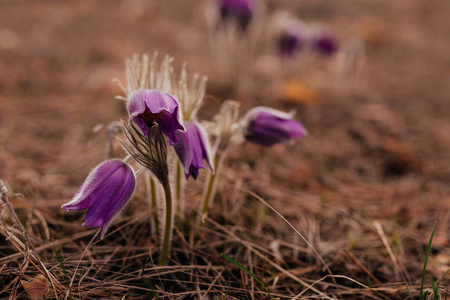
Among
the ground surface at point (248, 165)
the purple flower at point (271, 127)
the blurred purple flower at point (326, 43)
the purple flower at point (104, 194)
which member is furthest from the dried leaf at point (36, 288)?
the blurred purple flower at point (326, 43)

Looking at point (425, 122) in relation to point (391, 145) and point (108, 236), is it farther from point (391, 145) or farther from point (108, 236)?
point (108, 236)

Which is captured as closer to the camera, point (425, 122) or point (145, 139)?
point (145, 139)

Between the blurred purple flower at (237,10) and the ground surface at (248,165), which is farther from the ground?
the blurred purple flower at (237,10)

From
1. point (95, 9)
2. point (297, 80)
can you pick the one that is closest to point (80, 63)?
point (95, 9)

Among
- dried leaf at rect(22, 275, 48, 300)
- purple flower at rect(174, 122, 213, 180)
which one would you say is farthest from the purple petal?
dried leaf at rect(22, 275, 48, 300)

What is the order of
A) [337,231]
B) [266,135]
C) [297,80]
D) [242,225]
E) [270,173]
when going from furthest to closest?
1. [297,80]
2. [270,173]
3. [337,231]
4. [242,225]
5. [266,135]

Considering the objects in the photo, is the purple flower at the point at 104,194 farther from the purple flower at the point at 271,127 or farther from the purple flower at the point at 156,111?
the purple flower at the point at 271,127

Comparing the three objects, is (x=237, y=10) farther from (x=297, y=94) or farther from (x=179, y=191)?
(x=179, y=191)
